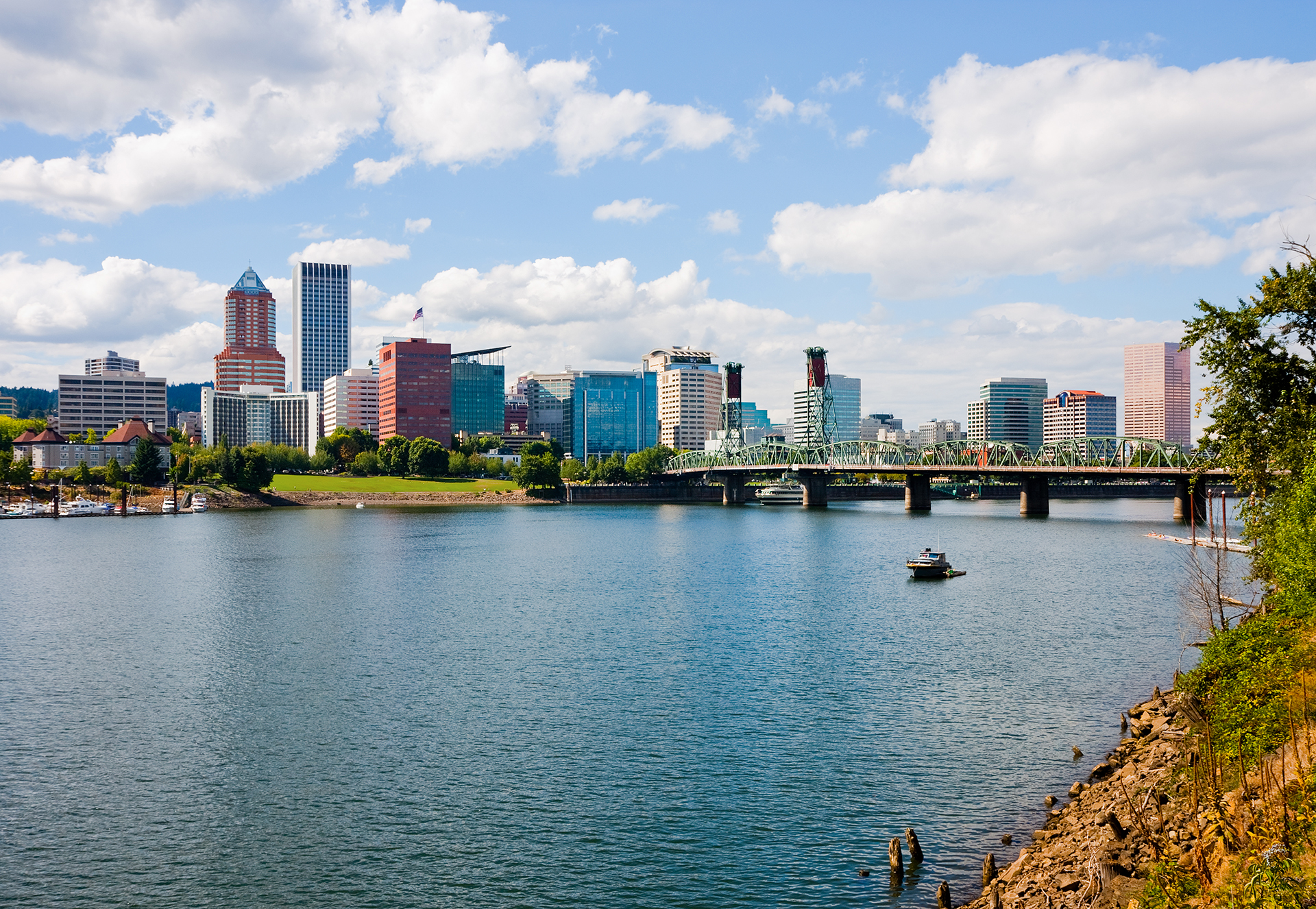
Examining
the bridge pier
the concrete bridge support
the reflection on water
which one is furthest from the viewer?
the concrete bridge support

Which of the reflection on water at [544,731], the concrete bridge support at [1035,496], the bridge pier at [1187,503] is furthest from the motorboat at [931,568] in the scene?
the concrete bridge support at [1035,496]

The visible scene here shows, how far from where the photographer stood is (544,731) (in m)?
44.3

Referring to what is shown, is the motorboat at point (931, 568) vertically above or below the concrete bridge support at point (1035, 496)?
below

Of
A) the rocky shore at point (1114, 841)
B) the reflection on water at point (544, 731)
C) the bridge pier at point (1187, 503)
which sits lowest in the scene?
the reflection on water at point (544, 731)

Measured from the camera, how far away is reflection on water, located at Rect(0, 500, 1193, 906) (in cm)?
3064

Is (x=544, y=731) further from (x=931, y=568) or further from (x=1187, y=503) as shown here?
(x=1187, y=503)

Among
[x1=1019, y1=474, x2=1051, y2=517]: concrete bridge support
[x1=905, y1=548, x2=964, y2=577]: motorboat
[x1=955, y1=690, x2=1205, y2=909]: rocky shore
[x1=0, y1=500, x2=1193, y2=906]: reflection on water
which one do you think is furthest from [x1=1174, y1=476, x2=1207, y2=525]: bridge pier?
[x1=955, y1=690, x2=1205, y2=909]: rocky shore

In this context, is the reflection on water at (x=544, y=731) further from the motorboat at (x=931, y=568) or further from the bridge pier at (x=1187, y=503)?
the bridge pier at (x=1187, y=503)

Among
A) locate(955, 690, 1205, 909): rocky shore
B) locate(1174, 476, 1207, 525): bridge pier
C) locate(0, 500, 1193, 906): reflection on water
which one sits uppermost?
locate(1174, 476, 1207, 525): bridge pier

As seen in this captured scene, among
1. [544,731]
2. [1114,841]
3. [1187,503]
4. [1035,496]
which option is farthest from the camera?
[1035,496]

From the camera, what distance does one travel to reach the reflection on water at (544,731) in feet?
101

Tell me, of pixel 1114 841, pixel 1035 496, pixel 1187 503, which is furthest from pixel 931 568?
pixel 1035 496

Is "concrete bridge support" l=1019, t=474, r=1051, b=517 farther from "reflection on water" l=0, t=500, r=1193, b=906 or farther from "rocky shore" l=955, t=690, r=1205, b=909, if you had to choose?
"rocky shore" l=955, t=690, r=1205, b=909

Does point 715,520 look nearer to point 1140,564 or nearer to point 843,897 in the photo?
point 1140,564
